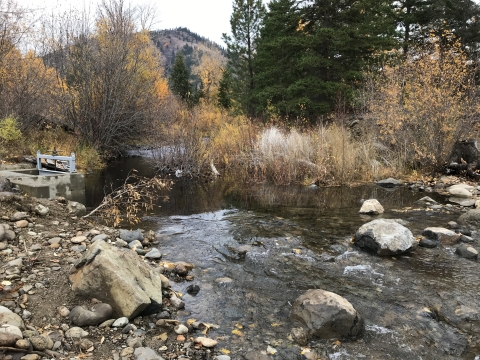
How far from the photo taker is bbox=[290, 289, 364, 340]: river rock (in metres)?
3.44

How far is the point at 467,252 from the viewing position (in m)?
5.43

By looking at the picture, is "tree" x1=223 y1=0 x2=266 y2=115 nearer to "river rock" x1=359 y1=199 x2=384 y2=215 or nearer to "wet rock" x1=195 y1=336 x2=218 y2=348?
"river rock" x1=359 y1=199 x2=384 y2=215

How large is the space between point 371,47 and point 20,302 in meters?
19.0

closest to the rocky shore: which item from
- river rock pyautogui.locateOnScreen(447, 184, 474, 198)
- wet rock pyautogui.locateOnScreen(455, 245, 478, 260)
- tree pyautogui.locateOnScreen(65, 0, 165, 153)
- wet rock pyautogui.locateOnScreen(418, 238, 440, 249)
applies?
wet rock pyautogui.locateOnScreen(418, 238, 440, 249)

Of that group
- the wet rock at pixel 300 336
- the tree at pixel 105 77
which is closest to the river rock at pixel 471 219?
the wet rock at pixel 300 336

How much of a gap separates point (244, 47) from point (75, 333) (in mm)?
28294

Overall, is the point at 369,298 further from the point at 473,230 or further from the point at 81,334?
the point at 473,230

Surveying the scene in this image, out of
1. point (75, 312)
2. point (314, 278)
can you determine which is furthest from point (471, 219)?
point (75, 312)

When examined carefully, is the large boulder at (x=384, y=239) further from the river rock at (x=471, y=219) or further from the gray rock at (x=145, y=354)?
the gray rock at (x=145, y=354)

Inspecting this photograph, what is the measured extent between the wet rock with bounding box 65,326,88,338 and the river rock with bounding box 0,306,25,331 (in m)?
0.36

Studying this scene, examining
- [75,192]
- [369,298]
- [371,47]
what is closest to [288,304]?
[369,298]

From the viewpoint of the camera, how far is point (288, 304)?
13.4 feet

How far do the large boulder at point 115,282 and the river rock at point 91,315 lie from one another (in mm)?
91

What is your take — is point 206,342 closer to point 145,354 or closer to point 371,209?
point 145,354
